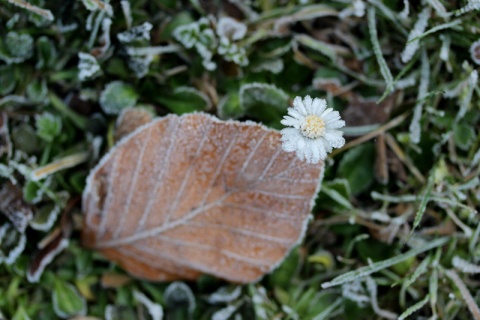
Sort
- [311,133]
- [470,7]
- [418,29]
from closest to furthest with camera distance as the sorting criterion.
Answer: [311,133] → [470,7] → [418,29]

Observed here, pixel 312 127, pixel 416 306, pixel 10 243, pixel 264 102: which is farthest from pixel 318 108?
pixel 10 243

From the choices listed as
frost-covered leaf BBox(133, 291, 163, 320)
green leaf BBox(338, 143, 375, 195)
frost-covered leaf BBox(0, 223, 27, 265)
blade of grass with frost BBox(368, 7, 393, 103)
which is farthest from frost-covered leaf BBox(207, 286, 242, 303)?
blade of grass with frost BBox(368, 7, 393, 103)

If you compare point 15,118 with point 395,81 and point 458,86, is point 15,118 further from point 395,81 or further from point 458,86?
point 458,86

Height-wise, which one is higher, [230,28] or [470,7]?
[470,7]

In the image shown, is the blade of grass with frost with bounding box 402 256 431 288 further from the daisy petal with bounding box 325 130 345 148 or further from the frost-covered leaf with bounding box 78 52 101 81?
the frost-covered leaf with bounding box 78 52 101 81

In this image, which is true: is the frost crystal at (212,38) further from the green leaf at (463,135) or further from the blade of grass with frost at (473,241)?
the blade of grass with frost at (473,241)

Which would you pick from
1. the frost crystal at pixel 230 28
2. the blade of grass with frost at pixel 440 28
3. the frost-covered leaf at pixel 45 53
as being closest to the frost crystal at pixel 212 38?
the frost crystal at pixel 230 28

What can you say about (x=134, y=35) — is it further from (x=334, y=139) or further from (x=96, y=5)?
(x=334, y=139)
